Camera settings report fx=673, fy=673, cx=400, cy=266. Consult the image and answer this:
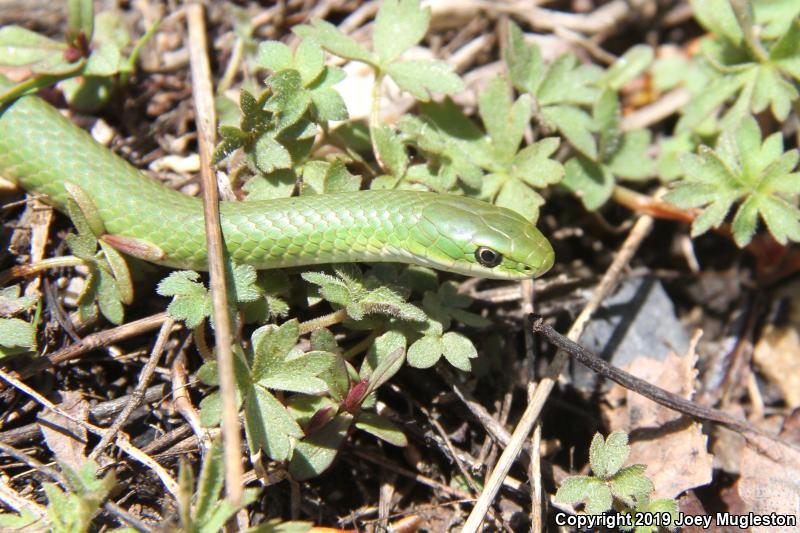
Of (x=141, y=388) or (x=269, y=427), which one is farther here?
(x=141, y=388)

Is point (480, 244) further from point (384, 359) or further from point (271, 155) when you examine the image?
point (271, 155)

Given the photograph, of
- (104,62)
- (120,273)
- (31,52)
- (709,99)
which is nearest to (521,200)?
(709,99)

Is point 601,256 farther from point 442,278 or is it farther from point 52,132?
point 52,132

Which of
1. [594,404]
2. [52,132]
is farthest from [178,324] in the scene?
[594,404]

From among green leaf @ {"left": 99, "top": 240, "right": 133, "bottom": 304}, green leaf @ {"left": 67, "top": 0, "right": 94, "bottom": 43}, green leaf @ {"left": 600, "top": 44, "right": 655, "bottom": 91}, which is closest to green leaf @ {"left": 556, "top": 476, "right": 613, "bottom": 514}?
green leaf @ {"left": 99, "top": 240, "right": 133, "bottom": 304}

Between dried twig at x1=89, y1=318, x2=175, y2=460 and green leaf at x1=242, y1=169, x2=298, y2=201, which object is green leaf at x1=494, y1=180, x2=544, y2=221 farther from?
dried twig at x1=89, y1=318, x2=175, y2=460

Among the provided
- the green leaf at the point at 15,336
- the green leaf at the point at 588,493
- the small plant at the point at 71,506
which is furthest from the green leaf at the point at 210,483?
the green leaf at the point at 588,493
